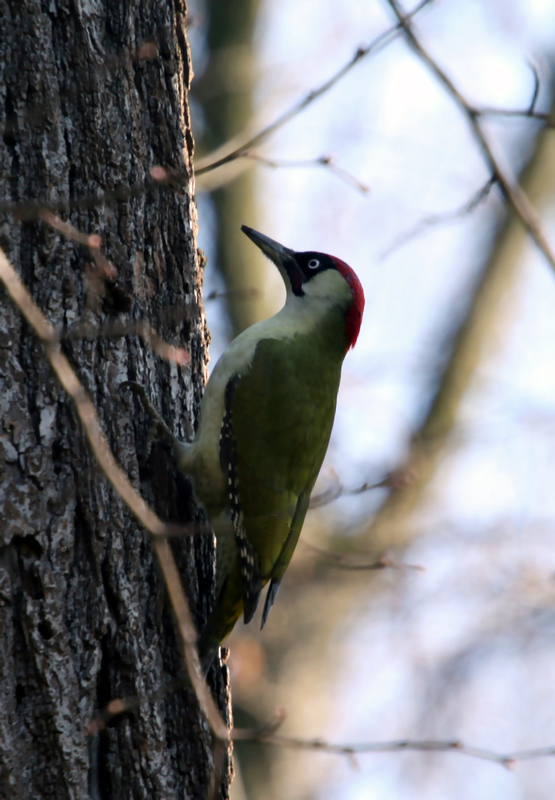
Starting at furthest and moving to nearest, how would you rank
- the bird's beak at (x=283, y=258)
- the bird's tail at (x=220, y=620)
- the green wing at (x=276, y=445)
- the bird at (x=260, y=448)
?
the bird's beak at (x=283, y=258) → the green wing at (x=276, y=445) → the bird at (x=260, y=448) → the bird's tail at (x=220, y=620)

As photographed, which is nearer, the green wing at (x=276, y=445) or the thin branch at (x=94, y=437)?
the thin branch at (x=94, y=437)

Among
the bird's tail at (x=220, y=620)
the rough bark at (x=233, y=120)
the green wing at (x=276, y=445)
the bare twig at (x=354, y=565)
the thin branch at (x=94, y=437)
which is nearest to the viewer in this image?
the thin branch at (x=94, y=437)

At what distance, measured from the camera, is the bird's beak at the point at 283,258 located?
14.3ft

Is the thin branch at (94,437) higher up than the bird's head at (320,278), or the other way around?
the bird's head at (320,278)

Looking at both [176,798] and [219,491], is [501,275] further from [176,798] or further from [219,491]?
[176,798]

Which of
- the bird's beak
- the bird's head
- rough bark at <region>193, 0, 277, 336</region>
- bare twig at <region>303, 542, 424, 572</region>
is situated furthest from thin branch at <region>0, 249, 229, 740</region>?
rough bark at <region>193, 0, 277, 336</region>

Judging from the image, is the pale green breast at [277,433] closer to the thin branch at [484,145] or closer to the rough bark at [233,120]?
the thin branch at [484,145]

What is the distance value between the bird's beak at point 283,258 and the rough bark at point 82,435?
1.16 m

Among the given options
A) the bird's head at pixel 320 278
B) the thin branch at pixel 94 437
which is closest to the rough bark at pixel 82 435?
the thin branch at pixel 94 437

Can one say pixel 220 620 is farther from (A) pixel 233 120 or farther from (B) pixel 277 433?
(A) pixel 233 120

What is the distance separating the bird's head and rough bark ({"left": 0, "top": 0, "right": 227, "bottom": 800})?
114 cm

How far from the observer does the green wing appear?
3578 mm

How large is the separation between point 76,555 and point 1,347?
0.65m

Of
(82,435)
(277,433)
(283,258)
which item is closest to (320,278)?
(283,258)
